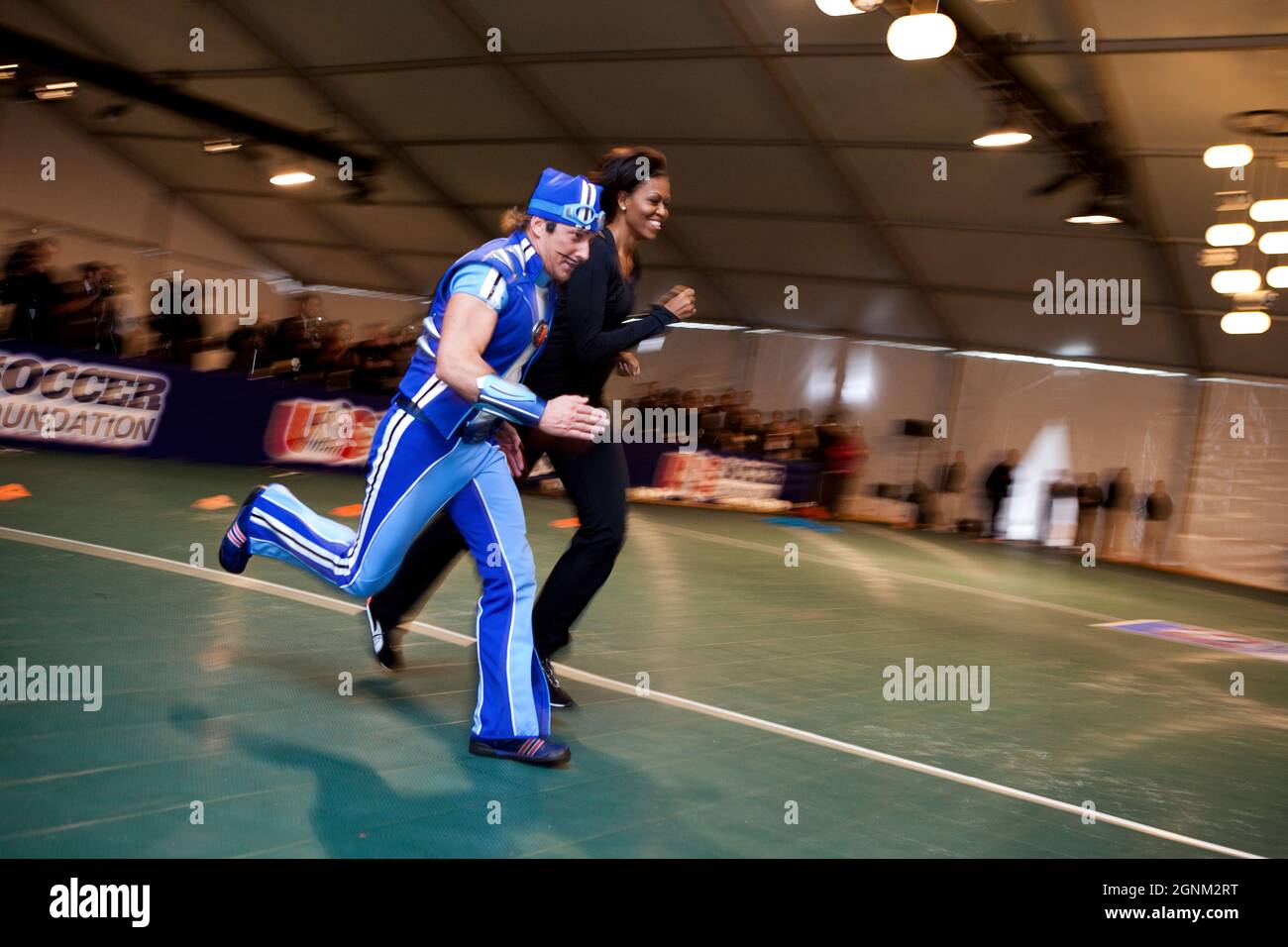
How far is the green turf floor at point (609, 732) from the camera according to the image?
2.95 meters

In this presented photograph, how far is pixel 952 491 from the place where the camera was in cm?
2233

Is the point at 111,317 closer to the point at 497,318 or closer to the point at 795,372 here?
the point at 497,318

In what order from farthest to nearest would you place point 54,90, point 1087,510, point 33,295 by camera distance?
1. point 1087,510
2. point 54,90
3. point 33,295

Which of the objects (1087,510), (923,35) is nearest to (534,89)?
(923,35)

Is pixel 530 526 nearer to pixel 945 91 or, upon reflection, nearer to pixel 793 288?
pixel 945 91

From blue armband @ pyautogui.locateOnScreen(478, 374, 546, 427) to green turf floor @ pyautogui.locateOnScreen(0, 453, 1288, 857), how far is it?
1.08m

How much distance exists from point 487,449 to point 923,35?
6534 millimetres

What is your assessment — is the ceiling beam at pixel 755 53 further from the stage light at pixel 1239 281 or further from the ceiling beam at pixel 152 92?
the stage light at pixel 1239 281

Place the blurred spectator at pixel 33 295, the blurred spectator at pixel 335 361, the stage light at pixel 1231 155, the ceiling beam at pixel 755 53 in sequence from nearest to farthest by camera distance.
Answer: the stage light at pixel 1231 155 → the blurred spectator at pixel 33 295 → the ceiling beam at pixel 755 53 → the blurred spectator at pixel 335 361

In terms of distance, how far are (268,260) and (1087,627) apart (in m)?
24.8

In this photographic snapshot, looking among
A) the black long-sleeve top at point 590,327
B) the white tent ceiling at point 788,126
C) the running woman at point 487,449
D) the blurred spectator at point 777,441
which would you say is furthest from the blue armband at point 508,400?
the blurred spectator at point 777,441

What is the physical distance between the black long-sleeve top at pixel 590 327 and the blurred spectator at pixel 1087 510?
59.4 ft

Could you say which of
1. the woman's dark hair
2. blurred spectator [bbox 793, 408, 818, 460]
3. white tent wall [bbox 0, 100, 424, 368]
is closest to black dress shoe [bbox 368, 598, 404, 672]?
the woman's dark hair

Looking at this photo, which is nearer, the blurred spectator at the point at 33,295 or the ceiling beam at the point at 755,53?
the blurred spectator at the point at 33,295
